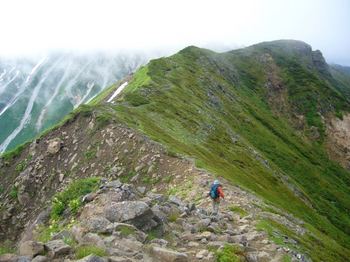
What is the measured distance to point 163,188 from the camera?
39188 mm

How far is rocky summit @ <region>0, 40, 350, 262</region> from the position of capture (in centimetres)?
2130

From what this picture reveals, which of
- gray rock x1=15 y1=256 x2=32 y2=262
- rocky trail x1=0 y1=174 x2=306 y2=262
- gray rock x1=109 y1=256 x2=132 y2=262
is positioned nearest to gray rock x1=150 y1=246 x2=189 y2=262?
rocky trail x1=0 y1=174 x2=306 y2=262

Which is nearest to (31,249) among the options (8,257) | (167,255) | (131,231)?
(8,257)

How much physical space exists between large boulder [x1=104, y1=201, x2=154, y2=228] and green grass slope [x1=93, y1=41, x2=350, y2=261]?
47.1 feet

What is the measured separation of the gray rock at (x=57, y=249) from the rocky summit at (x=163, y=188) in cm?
5

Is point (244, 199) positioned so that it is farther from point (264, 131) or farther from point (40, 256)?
point (264, 131)

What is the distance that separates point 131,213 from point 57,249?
5.34m

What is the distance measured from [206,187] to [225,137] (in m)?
50.6

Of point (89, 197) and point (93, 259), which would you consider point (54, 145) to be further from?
point (93, 259)

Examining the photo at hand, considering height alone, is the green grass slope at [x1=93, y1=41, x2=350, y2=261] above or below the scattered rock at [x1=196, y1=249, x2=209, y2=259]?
below

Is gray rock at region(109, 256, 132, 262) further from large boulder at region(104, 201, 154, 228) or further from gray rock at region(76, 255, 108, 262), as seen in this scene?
large boulder at region(104, 201, 154, 228)

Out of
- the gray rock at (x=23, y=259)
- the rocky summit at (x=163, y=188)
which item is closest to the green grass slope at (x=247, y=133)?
the rocky summit at (x=163, y=188)

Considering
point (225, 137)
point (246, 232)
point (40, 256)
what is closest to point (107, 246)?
point (40, 256)

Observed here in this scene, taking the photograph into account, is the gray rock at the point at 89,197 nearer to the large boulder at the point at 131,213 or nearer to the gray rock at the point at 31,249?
the large boulder at the point at 131,213
